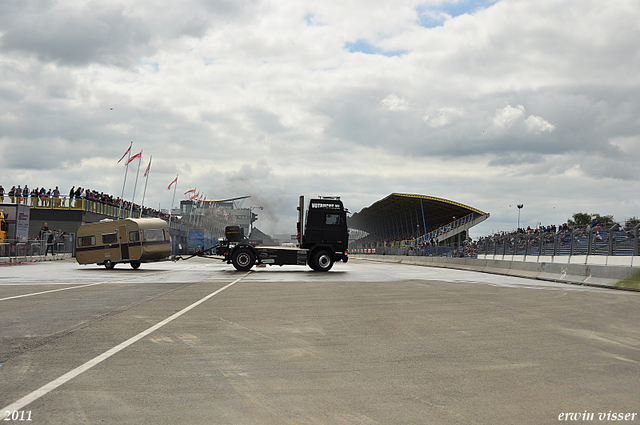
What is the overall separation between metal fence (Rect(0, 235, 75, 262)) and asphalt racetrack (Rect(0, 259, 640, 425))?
27193 millimetres

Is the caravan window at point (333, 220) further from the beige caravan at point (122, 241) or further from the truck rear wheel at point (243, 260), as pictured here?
the beige caravan at point (122, 241)

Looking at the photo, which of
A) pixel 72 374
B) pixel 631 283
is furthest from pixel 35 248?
pixel 72 374

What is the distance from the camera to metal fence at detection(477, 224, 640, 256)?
2295cm

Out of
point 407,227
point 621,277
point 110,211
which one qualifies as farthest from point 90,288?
point 407,227

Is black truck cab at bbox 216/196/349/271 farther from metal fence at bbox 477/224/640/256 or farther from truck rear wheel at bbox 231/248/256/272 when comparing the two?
metal fence at bbox 477/224/640/256

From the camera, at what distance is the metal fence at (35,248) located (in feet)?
122

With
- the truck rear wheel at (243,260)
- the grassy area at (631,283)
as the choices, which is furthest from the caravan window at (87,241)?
the grassy area at (631,283)

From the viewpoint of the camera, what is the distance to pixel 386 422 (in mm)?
→ 4617

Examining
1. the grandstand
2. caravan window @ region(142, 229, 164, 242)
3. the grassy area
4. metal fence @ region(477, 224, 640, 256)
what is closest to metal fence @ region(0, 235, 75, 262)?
caravan window @ region(142, 229, 164, 242)

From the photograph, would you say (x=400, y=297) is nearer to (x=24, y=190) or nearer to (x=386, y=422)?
(x=386, y=422)

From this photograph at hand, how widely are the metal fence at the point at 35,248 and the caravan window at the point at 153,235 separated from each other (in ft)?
38.1

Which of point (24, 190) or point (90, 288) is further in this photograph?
point (24, 190)

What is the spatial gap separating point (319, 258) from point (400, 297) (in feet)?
47.4

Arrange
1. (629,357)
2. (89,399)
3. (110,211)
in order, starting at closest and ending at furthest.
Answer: (89,399)
(629,357)
(110,211)
